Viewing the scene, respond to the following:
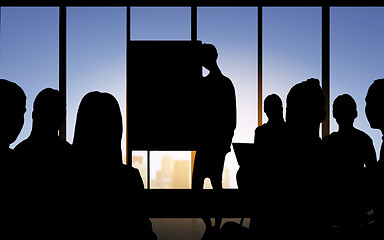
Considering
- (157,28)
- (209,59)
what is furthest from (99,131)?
(157,28)

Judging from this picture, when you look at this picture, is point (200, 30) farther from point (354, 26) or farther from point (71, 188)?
point (71, 188)

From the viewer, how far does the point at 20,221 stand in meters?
1.18

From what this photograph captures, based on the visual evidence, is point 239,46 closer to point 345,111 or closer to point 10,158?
point 345,111

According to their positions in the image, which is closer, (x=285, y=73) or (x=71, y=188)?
(x=71, y=188)

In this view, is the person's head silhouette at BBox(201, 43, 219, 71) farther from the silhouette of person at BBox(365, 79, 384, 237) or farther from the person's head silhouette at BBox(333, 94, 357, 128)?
the silhouette of person at BBox(365, 79, 384, 237)

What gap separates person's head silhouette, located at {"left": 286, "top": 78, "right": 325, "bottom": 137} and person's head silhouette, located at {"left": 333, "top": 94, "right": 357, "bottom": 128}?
0.55 meters

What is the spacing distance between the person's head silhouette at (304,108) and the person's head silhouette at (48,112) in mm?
894

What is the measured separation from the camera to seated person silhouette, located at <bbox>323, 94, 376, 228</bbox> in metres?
1.39

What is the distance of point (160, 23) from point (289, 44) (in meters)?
1.79

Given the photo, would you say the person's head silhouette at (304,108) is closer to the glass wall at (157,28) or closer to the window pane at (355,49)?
the glass wall at (157,28)

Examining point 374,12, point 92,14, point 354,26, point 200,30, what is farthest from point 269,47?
point 92,14

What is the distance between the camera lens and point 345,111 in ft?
6.19

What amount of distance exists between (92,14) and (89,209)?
14.6 ft

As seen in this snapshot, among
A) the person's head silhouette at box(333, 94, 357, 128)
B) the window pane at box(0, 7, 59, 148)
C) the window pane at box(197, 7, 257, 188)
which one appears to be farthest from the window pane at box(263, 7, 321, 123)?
the person's head silhouette at box(333, 94, 357, 128)
